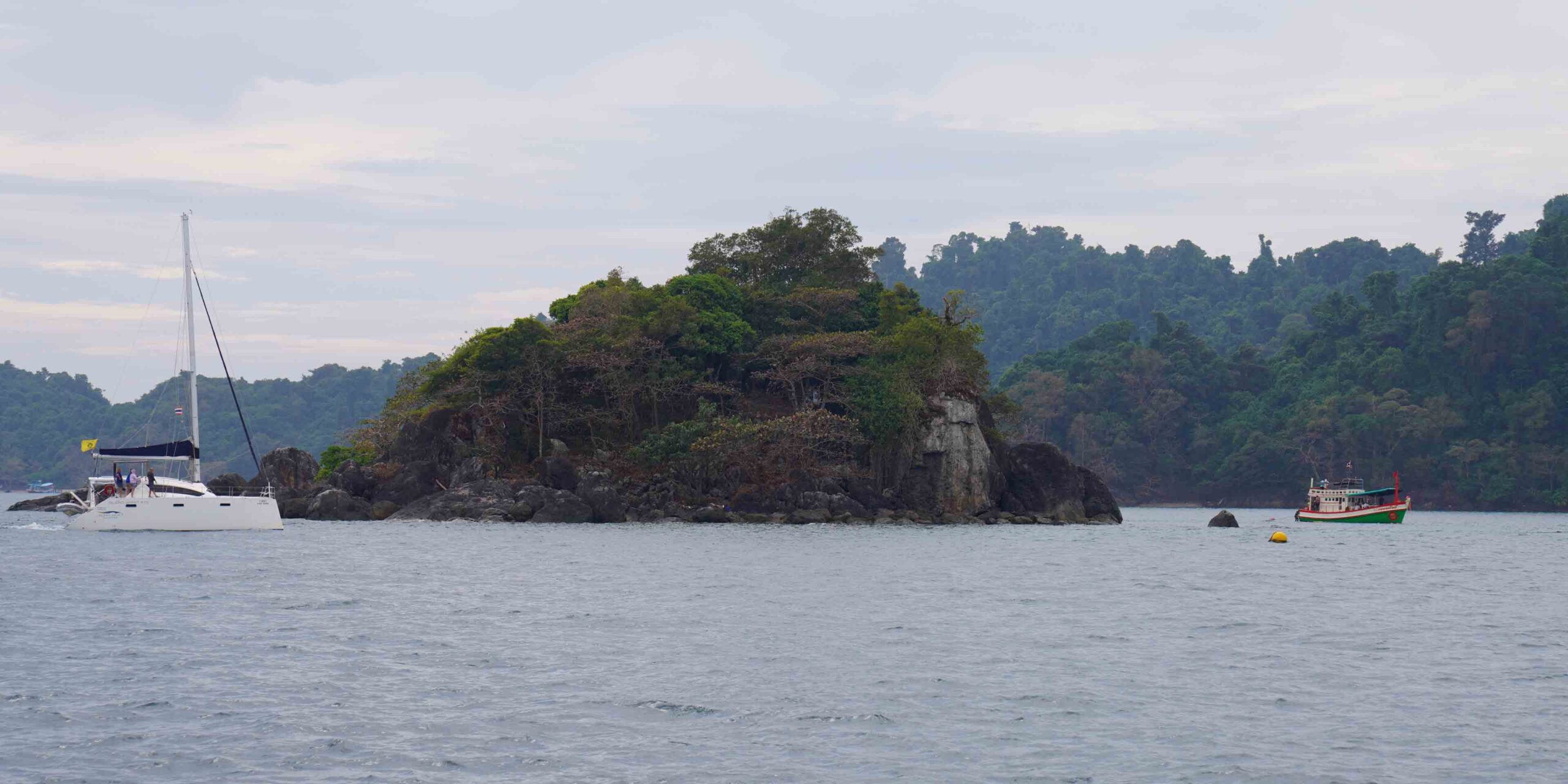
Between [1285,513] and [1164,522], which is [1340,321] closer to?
[1285,513]

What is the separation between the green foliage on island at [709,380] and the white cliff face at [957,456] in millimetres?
1519

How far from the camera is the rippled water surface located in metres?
15.9

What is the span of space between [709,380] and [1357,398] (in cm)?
6993

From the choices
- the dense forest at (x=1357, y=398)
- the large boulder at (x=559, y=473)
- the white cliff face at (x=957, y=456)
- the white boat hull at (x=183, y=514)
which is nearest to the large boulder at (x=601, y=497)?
the large boulder at (x=559, y=473)

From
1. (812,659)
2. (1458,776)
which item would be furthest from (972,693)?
(1458,776)

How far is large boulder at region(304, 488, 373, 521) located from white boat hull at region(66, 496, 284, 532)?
14.1 meters

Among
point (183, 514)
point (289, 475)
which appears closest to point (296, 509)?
point (289, 475)

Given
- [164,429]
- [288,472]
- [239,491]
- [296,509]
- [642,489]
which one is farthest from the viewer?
[164,429]

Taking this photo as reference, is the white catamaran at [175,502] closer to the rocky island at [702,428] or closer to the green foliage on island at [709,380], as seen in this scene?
the rocky island at [702,428]

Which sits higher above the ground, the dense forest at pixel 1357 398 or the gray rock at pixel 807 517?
the dense forest at pixel 1357 398

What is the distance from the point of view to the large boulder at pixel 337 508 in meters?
67.7

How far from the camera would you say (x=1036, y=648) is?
2495cm

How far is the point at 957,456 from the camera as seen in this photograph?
230ft

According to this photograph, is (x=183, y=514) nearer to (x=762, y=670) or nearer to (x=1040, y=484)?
(x=762, y=670)
